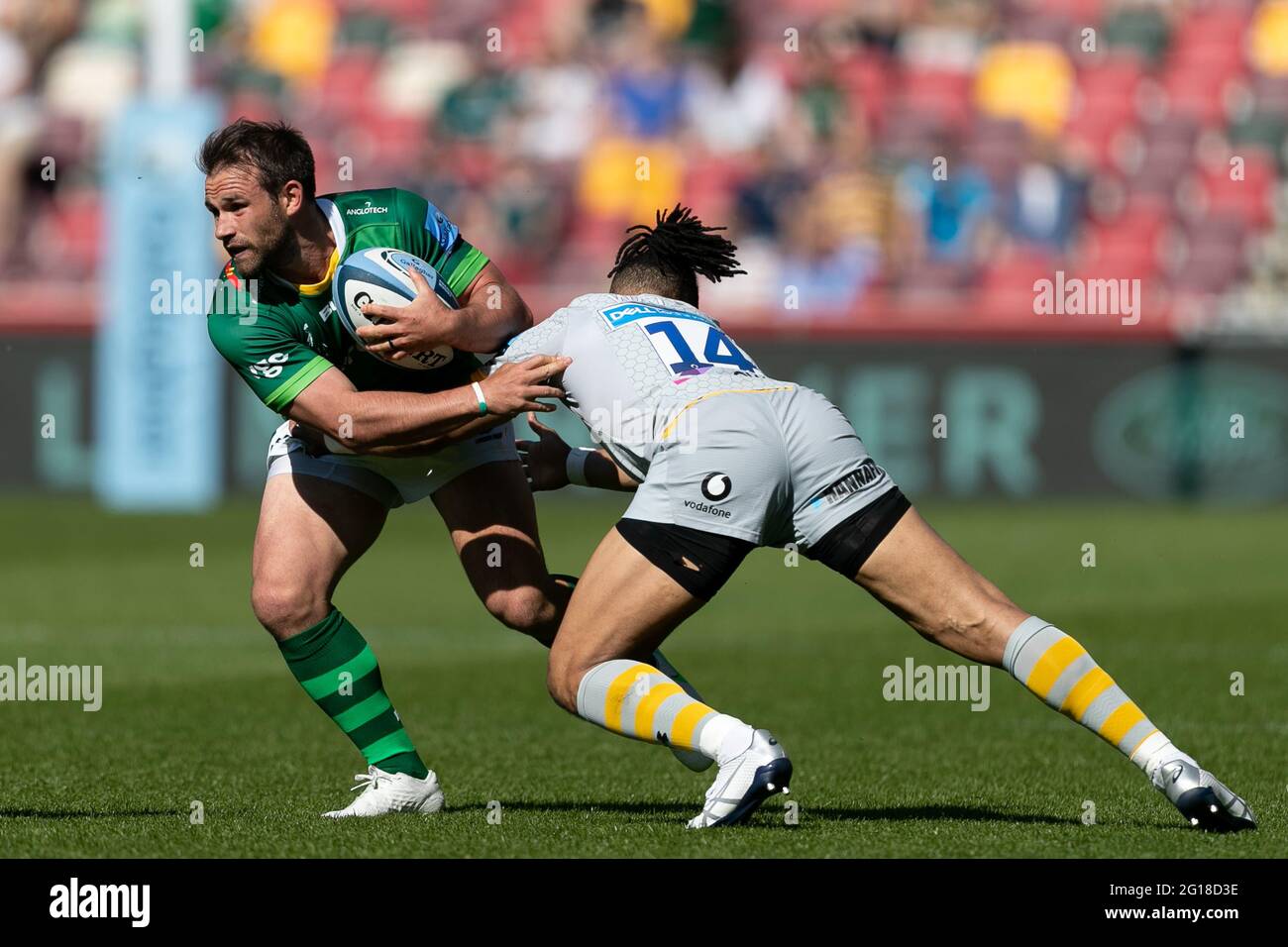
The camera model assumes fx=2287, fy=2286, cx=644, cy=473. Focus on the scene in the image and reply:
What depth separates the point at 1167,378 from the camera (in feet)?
66.8

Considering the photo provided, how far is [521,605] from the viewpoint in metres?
7.33

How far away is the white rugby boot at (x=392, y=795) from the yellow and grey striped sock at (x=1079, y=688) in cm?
191

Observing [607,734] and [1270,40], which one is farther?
[1270,40]

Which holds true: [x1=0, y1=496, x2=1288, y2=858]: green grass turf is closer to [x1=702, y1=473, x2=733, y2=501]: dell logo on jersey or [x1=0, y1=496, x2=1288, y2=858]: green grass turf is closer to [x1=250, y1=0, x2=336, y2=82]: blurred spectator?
[x1=702, y1=473, x2=733, y2=501]: dell logo on jersey

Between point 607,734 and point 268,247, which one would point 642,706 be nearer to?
point 268,247

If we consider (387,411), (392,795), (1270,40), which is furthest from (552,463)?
(1270,40)

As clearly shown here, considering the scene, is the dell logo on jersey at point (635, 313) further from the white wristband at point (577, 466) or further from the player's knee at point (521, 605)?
the player's knee at point (521, 605)

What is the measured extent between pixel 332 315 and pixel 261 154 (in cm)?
55

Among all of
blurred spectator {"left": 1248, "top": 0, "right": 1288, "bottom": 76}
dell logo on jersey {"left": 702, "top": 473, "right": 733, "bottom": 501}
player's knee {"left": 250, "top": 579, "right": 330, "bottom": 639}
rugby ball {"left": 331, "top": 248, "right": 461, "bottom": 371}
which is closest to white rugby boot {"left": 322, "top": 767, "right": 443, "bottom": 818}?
player's knee {"left": 250, "top": 579, "right": 330, "bottom": 639}

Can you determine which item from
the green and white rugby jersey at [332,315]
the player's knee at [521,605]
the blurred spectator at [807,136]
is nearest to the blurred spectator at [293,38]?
the blurred spectator at [807,136]

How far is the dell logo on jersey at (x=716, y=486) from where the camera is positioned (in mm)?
6230
